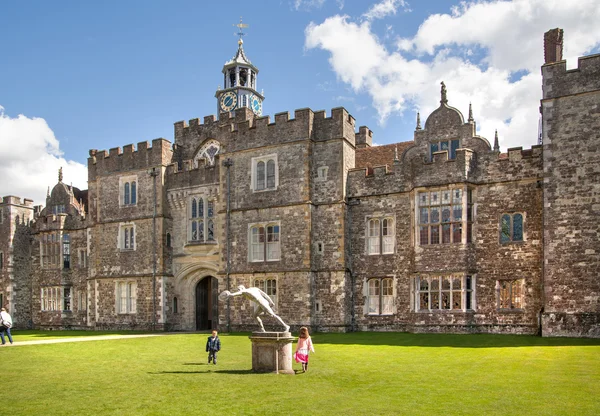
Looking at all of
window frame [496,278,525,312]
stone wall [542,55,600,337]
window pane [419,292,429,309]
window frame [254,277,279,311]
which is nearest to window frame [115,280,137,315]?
window frame [254,277,279,311]

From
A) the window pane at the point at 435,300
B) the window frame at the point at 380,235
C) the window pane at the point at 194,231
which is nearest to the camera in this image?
the window pane at the point at 435,300

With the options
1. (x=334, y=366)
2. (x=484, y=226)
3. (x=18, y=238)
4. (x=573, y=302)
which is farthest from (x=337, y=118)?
(x=18, y=238)

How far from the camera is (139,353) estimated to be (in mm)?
20672

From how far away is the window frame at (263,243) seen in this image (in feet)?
99.0

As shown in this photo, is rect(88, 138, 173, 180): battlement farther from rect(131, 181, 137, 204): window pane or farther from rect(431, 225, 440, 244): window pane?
rect(431, 225, 440, 244): window pane

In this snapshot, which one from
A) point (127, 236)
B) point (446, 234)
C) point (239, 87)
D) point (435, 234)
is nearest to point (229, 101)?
point (239, 87)

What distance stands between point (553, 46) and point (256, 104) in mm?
30086

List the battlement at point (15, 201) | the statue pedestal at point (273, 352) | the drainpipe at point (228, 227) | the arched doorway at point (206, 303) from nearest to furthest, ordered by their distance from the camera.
A: the statue pedestal at point (273, 352), the drainpipe at point (228, 227), the arched doorway at point (206, 303), the battlement at point (15, 201)

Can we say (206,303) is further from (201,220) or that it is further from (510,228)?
(510,228)

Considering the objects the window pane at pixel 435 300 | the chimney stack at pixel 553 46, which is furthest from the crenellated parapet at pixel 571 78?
the window pane at pixel 435 300

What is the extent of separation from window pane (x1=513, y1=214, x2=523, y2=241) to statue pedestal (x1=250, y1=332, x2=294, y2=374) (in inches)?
539

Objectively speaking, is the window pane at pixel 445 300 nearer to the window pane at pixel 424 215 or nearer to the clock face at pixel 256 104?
the window pane at pixel 424 215

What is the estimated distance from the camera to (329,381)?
557 inches

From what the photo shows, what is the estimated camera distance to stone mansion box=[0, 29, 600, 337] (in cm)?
2403
